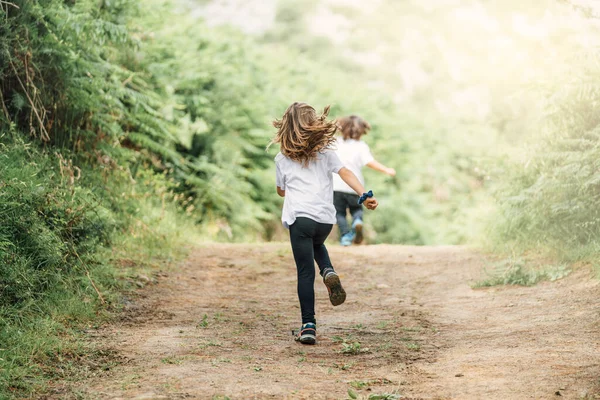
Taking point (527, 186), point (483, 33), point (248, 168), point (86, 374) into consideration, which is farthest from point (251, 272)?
point (483, 33)

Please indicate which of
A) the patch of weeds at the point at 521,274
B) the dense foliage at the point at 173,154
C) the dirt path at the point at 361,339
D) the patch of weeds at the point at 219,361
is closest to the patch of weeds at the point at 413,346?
the dirt path at the point at 361,339

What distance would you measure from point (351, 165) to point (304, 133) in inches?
207

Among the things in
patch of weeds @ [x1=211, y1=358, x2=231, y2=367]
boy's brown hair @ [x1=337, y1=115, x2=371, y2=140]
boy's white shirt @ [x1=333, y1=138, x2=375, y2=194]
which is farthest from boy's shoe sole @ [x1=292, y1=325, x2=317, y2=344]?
boy's brown hair @ [x1=337, y1=115, x2=371, y2=140]

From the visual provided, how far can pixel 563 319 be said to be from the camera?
18.3 feet

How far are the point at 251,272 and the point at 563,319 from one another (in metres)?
3.84

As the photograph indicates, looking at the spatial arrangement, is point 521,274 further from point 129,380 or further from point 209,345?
point 129,380

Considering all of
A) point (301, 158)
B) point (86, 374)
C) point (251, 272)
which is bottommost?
point (86, 374)

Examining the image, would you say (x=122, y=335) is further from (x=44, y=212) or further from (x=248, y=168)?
(x=248, y=168)

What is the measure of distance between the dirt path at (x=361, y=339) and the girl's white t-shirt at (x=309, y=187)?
0.95 meters

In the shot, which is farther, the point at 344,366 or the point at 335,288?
the point at 335,288

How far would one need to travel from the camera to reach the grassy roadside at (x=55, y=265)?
15.0ft

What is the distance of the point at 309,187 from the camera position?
556 centimetres

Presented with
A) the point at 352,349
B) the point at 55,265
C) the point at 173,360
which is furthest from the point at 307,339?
the point at 55,265

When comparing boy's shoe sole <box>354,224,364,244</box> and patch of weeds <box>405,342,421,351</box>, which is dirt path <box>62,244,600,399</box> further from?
boy's shoe sole <box>354,224,364,244</box>
